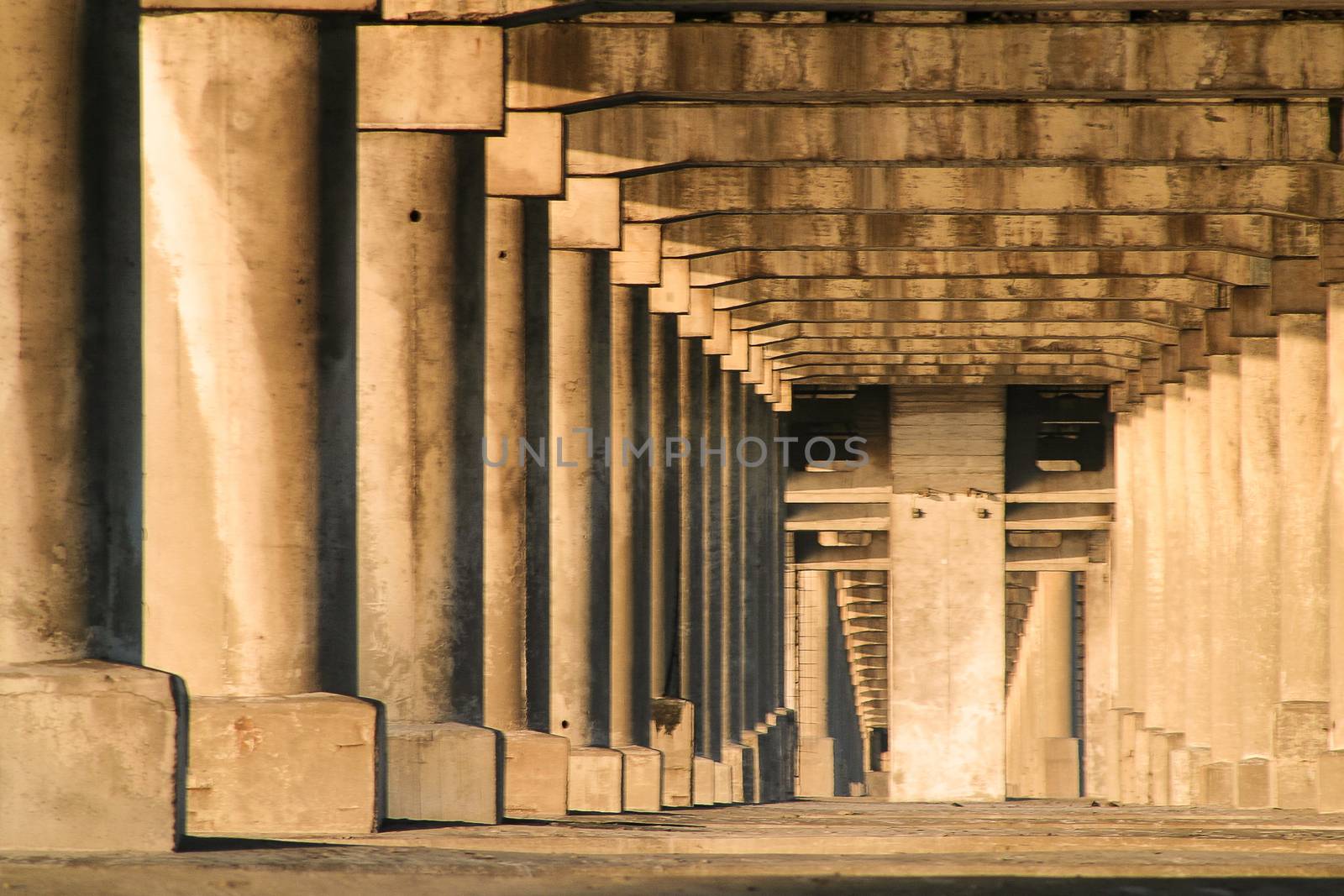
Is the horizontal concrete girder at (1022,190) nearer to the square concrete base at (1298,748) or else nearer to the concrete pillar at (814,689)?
the square concrete base at (1298,748)

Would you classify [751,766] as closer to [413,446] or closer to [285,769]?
[413,446]

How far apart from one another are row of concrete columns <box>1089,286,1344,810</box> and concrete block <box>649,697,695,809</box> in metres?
8.10

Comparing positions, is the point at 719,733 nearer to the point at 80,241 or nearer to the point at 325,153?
the point at 325,153

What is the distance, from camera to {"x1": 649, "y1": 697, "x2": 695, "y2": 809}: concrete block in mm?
33719

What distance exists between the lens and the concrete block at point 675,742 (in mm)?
33719

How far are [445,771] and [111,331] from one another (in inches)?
299

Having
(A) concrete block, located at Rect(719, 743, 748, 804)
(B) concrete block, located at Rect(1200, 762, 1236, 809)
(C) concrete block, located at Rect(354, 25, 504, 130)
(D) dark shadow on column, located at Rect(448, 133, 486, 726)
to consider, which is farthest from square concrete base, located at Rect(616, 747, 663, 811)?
(A) concrete block, located at Rect(719, 743, 748, 804)

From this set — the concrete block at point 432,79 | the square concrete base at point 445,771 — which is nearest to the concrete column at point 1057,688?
the concrete block at point 432,79

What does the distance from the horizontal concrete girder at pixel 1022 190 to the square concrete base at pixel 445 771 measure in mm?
13192

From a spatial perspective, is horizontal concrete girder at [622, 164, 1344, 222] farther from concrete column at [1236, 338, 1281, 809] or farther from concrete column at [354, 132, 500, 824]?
concrete column at [354, 132, 500, 824]

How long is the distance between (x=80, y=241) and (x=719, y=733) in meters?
35.9

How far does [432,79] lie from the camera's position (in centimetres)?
1742

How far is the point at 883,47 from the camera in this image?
21.2 meters

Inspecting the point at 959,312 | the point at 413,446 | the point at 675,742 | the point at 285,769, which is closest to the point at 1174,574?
the point at 959,312
